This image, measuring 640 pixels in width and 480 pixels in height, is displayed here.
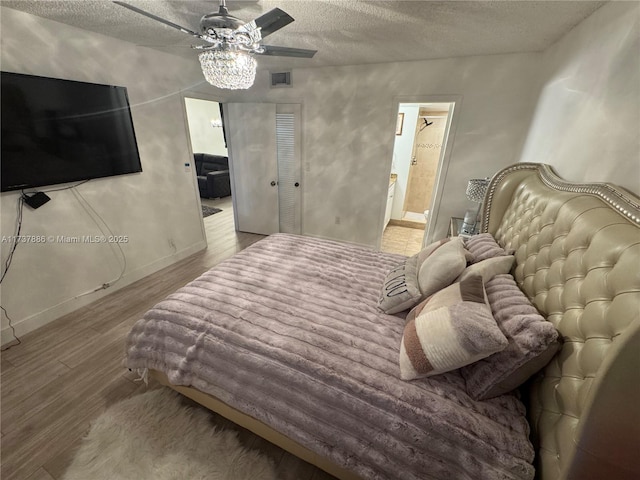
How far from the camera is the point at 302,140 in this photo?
3514 mm

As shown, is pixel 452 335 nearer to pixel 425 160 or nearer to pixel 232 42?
pixel 232 42

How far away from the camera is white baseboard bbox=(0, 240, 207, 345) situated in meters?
2.05

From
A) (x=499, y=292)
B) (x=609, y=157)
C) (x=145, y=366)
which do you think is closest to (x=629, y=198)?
(x=609, y=157)

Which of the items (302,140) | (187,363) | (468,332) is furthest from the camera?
(302,140)

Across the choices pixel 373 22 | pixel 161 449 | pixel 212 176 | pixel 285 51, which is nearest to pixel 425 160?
pixel 373 22

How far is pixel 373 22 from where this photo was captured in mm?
1823

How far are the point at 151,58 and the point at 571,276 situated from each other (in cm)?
376

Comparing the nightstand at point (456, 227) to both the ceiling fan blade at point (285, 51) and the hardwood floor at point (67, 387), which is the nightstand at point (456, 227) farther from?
the hardwood floor at point (67, 387)

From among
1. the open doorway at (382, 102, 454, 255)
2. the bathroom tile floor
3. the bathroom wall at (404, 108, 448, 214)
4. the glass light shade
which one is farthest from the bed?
the bathroom wall at (404, 108, 448, 214)

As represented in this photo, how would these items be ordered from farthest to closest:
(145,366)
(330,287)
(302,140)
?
1. (302,140)
2. (330,287)
3. (145,366)

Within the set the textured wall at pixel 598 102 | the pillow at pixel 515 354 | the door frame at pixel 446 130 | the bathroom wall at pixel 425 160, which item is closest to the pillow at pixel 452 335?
the pillow at pixel 515 354

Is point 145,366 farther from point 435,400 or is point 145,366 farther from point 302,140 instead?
point 302,140

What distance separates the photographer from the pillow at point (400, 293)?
1.41m

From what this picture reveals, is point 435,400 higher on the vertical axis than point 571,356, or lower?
lower
